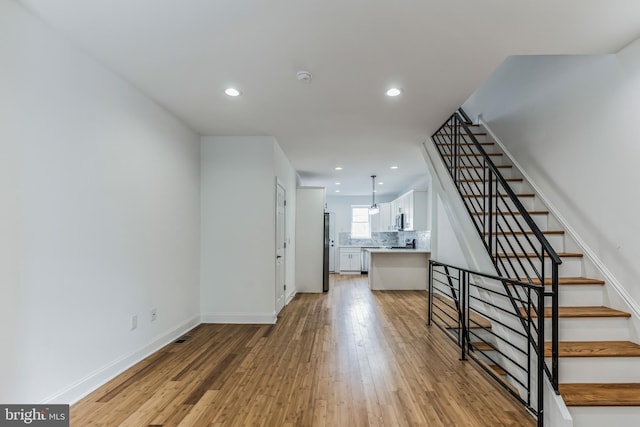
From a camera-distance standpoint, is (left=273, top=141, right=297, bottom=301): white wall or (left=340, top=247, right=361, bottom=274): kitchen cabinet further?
(left=340, top=247, right=361, bottom=274): kitchen cabinet

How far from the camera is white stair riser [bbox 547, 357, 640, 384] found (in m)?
2.29

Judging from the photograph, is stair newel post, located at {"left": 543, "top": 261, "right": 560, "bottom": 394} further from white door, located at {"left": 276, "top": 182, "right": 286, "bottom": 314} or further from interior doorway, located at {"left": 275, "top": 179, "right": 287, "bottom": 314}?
white door, located at {"left": 276, "top": 182, "right": 286, "bottom": 314}

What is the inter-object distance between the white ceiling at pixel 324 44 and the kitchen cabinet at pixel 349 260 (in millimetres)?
7103

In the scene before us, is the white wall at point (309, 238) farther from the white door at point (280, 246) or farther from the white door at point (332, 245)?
the white door at point (332, 245)

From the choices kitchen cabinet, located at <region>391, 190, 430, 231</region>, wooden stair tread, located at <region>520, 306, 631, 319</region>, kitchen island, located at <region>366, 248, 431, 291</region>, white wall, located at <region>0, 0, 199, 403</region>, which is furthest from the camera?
kitchen cabinet, located at <region>391, 190, 430, 231</region>

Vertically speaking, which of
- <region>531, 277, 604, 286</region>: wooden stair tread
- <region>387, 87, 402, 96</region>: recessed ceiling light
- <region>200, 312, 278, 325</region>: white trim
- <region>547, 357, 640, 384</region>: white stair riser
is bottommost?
<region>200, 312, 278, 325</region>: white trim

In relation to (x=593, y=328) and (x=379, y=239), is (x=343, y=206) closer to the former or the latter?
(x=379, y=239)

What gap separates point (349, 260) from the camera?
1073 centimetres

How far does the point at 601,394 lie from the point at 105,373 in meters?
3.64

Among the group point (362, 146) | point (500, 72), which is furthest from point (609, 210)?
point (362, 146)

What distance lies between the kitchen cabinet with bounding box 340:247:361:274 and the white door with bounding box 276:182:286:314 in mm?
5255

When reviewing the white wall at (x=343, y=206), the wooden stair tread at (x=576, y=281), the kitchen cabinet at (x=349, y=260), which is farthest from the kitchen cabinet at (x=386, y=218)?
the wooden stair tread at (x=576, y=281)

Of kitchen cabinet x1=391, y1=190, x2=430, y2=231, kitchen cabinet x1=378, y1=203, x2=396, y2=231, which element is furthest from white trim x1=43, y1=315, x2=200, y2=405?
kitchen cabinet x1=378, y1=203, x2=396, y2=231

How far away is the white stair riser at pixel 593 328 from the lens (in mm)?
2527
